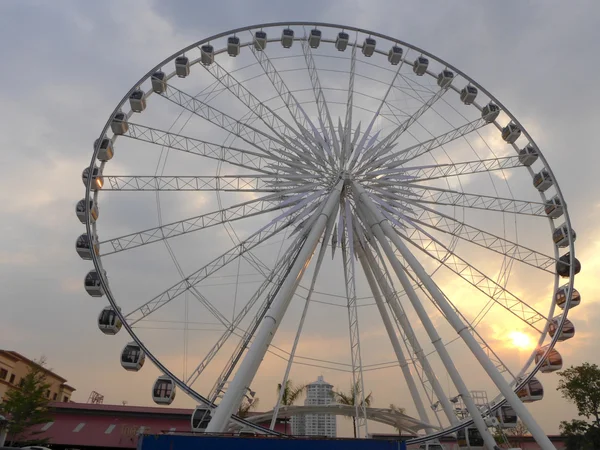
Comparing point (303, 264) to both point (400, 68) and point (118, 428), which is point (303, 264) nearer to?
point (400, 68)

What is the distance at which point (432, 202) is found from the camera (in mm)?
21844

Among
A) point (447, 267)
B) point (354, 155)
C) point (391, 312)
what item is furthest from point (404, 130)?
point (391, 312)

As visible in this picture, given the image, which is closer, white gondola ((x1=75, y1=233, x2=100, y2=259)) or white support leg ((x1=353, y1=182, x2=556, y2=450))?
white support leg ((x1=353, y1=182, x2=556, y2=450))

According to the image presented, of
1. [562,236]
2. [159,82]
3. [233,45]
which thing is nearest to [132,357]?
[159,82]

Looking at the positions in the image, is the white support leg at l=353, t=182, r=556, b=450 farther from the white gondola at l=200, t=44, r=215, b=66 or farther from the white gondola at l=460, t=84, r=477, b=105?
the white gondola at l=200, t=44, r=215, b=66

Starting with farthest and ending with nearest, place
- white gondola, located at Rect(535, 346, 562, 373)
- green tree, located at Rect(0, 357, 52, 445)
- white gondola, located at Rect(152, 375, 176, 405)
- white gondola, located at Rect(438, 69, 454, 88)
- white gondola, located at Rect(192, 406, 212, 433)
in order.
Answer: green tree, located at Rect(0, 357, 52, 445) < white gondola, located at Rect(438, 69, 454, 88) < white gondola, located at Rect(535, 346, 562, 373) < white gondola, located at Rect(152, 375, 176, 405) < white gondola, located at Rect(192, 406, 212, 433)

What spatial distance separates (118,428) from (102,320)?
50.8ft

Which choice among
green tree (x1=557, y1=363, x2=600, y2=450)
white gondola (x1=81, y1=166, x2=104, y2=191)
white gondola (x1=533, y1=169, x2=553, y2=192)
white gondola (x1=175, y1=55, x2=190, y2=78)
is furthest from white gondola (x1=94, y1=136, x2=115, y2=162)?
green tree (x1=557, y1=363, x2=600, y2=450)

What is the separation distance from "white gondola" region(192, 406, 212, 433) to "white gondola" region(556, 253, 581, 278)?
57.0 ft

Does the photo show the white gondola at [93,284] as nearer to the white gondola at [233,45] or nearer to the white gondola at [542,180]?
the white gondola at [233,45]

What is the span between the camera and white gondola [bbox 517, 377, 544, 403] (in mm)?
20516

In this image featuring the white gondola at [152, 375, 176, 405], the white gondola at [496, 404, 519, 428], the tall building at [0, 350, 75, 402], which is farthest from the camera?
the tall building at [0, 350, 75, 402]

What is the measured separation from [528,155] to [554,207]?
9.80 ft

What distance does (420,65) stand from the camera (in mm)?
26641
